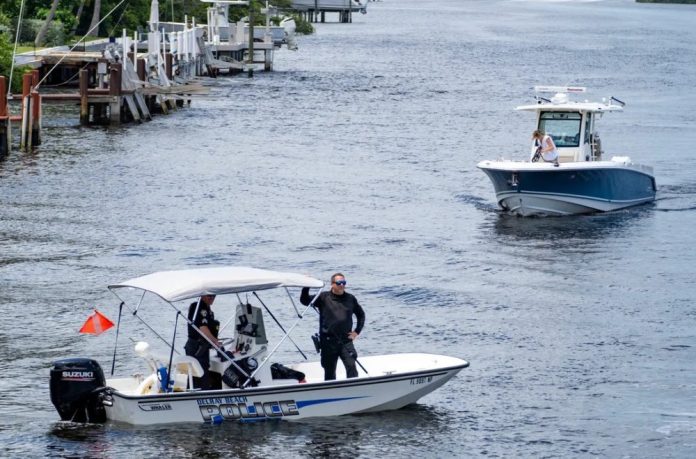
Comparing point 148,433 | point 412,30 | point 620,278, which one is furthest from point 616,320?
point 412,30

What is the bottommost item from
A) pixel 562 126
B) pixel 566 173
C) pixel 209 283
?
pixel 566 173

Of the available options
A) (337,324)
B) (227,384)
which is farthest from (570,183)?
(227,384)

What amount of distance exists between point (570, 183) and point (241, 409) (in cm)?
2144

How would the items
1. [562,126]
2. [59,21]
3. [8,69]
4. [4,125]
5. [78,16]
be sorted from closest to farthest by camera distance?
[562,126], [4,125], [8,69], [59,21], [78,16]

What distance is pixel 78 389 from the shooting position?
20.4 m

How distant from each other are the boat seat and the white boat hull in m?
0.31

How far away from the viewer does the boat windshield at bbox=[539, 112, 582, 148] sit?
40.6m

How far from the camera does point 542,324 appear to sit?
28.3m

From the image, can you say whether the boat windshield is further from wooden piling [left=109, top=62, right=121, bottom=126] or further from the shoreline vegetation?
the shoreline vegetation

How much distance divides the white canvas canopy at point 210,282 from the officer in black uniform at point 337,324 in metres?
0.32

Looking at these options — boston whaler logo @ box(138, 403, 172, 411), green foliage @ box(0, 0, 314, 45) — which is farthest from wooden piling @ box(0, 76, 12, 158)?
boston whaler logo @ box(138, 403, 172, 411)

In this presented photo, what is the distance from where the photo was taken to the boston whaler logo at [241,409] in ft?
67.6

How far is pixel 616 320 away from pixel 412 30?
157 metres

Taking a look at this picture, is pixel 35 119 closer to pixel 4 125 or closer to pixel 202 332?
pixel 4 125
